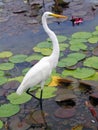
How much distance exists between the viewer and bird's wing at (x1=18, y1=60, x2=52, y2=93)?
4.03 metres

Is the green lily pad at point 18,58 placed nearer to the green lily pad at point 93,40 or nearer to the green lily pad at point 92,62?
the green lily pad at point 92,62

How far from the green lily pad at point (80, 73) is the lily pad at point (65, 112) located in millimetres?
747

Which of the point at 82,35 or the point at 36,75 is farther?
the point at 82,35

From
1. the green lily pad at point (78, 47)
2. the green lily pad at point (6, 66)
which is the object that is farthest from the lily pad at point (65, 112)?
the green lily pad at point (78, 47)

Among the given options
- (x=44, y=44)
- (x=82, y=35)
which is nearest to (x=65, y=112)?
(x=44, y=44)

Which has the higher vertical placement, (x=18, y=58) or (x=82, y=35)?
(x=82, y=35)

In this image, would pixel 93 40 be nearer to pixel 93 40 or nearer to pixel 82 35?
pixel 93 40

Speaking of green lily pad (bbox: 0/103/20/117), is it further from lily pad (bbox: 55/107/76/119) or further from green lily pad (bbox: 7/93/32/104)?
lily pad (bbox: 55/107/76/119)

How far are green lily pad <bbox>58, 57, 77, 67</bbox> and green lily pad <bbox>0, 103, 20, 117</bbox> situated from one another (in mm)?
1211

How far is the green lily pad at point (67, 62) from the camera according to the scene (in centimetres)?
518

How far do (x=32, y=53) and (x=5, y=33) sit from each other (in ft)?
4.45

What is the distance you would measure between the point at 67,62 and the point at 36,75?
50.4 inches

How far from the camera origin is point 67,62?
207 inches

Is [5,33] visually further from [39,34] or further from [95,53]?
[95,53]
